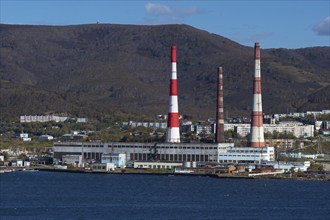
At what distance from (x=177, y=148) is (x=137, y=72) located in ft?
272

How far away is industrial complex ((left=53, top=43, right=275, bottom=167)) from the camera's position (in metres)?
57.2

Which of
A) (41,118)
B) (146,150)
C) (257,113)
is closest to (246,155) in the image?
(257,113)

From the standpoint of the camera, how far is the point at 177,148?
5994 centimetres

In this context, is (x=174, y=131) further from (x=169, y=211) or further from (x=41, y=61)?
(x=41, y=61)

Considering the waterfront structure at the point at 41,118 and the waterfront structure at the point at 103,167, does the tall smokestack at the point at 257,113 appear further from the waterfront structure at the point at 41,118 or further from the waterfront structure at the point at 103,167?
the waterfront structure at the point at 41,118

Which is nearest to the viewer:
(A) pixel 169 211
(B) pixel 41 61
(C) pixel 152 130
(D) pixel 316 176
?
(A) pixel 169 211

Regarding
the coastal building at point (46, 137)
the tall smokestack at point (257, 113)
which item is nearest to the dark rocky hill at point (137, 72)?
the coastal building at point (46, 137)

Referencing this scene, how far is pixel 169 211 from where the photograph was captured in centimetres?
3544

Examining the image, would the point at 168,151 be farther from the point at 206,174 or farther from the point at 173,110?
the point at 206,174

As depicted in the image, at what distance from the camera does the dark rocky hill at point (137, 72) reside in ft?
365

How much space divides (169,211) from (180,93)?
9808 cm

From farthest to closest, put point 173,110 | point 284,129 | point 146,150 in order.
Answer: point 284,129 < point 146,150 < point 173,110

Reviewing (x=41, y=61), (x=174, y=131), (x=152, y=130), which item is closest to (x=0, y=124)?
(x=152, y=130)

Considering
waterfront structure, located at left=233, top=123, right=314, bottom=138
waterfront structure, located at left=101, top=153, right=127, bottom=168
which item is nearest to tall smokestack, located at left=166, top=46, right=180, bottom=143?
waterfront structure, located at left=101, top=153, right=127, bottom=168
